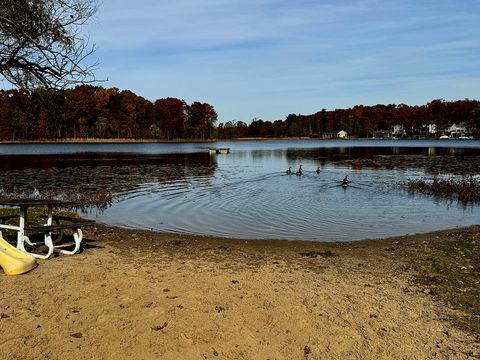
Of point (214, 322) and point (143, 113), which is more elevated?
point (143, 113)

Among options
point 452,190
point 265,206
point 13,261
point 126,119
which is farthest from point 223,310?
point 126,119

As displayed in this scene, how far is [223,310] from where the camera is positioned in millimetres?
6398

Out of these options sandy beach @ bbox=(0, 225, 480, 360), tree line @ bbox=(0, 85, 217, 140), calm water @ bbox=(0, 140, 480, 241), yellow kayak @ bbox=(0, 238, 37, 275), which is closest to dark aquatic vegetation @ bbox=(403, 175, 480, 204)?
calm water @ bbox=(0, 140, 480, 241)

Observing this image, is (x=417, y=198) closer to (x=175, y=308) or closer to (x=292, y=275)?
(x=292, y=275)

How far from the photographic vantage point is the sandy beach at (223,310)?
17.4ft

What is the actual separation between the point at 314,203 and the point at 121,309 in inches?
642

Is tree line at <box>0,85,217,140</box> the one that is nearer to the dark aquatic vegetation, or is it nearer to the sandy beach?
the dark aquatic vegetation

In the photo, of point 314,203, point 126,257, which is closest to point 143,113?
point 314,203

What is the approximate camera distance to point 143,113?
534ft

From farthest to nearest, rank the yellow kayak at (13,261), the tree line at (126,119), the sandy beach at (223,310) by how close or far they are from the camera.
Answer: the tree line at (126,119) < the yellow kayak at (13,261) < the sandy beach at (223,310)

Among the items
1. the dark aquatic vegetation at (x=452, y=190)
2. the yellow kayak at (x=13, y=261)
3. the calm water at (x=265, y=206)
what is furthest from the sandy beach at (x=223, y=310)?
the dark aquatic vegetation at (x=452, y=190)

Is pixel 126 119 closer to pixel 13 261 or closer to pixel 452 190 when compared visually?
pixel 452 190

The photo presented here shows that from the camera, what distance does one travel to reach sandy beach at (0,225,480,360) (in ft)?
17.4

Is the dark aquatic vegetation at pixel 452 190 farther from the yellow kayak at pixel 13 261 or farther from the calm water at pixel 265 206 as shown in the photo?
the yellow kayak at pixel 13 261
